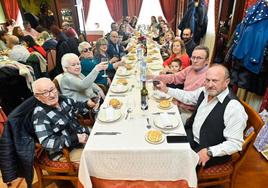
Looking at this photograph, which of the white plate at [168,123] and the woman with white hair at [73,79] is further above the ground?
the woman with white hair at [73,79]

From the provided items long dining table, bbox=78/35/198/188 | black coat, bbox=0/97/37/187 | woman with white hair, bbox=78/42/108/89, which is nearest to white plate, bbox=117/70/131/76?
woman with white hair, bbox=78/42/108/89

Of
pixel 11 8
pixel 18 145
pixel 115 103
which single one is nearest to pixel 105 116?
pixel 115 103

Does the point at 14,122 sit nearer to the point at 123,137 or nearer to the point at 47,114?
the point at 47,114

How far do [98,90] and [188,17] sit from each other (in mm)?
3753

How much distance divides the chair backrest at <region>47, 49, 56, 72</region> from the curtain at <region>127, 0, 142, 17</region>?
528 cm

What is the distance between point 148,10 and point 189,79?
270 inches

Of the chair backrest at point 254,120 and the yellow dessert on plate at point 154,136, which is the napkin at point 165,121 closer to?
the yellow dessert on plate at point 154,136

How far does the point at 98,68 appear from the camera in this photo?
2098 millimetres

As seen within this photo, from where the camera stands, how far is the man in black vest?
1.30 meters

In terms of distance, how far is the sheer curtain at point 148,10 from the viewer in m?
8.10

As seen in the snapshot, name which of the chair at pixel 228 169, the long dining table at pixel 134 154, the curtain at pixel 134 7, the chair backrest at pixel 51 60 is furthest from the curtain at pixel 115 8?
the chair at pixel 228 169

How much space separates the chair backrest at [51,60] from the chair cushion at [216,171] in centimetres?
298

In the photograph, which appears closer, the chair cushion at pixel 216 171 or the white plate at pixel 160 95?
the chair cushion at pixel 216 171

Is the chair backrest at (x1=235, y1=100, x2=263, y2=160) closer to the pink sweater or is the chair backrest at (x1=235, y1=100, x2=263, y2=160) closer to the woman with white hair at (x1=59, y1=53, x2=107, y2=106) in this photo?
the pink sweater
